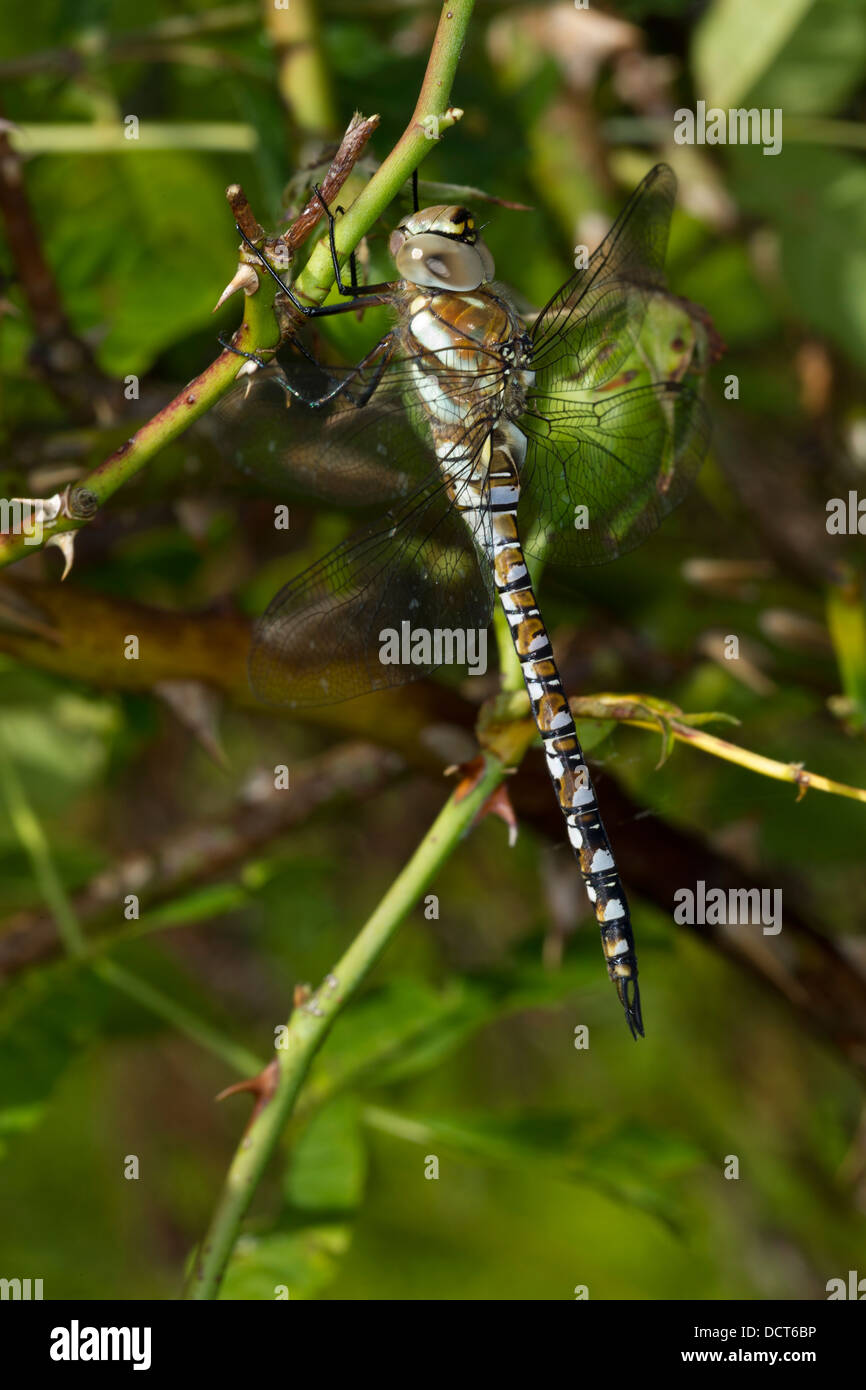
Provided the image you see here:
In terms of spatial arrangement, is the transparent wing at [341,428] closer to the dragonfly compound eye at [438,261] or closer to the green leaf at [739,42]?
the dragonfly compound eye at [438,261]

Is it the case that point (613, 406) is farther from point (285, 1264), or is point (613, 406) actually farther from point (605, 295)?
point (285, 1264)

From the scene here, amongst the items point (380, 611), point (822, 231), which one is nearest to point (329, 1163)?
point (380, 611)

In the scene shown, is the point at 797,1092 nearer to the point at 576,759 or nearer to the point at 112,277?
the point at 576,759

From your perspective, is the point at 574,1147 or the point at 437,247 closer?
the point at 437,247

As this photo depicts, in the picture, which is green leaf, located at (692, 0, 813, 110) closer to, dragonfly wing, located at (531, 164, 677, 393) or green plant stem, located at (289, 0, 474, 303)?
dragonfly wing, located at (531, 164, 677, 393)

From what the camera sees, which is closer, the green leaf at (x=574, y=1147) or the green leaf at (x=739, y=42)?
the green leaf at (x=574, y=1147)

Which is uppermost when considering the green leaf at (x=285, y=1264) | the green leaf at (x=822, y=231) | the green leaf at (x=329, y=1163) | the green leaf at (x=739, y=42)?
the green leaf at (x=739, y=42)

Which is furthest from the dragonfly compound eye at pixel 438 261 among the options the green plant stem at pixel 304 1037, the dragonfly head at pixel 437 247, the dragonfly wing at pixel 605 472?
the green plant stem at pixel 304 1037
